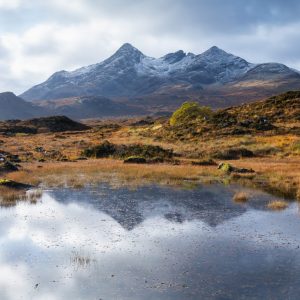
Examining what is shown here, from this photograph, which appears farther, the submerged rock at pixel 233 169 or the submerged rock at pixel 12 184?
the submerged rock at pixel 233 169

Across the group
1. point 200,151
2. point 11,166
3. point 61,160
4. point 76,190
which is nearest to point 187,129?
point 200,151

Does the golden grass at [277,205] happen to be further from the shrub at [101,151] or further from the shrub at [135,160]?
the shrub at [101,151]

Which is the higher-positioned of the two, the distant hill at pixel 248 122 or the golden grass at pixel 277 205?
the distant hill at pixel 248 122

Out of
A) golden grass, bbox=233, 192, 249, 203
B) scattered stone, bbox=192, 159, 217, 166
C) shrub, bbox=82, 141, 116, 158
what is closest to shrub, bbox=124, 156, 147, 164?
scattered stone, bbox=192, 159, 217, 166

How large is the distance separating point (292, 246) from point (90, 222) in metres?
8.99

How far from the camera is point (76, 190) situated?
1189 inches

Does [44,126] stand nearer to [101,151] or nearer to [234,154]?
[101,151]

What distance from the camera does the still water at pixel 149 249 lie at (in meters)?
13.1

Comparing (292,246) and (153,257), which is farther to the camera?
(292,246)

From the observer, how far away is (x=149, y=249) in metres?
17.0

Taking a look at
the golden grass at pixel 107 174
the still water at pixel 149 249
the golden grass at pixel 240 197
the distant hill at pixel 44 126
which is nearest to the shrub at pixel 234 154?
the golden grass at pixel 107 174

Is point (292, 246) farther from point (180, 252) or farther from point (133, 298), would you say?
point (133, 298)

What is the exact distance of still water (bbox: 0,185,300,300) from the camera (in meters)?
13.1

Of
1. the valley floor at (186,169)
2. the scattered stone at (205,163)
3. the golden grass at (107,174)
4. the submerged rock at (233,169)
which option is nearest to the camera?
the valley floor at (186,169)
